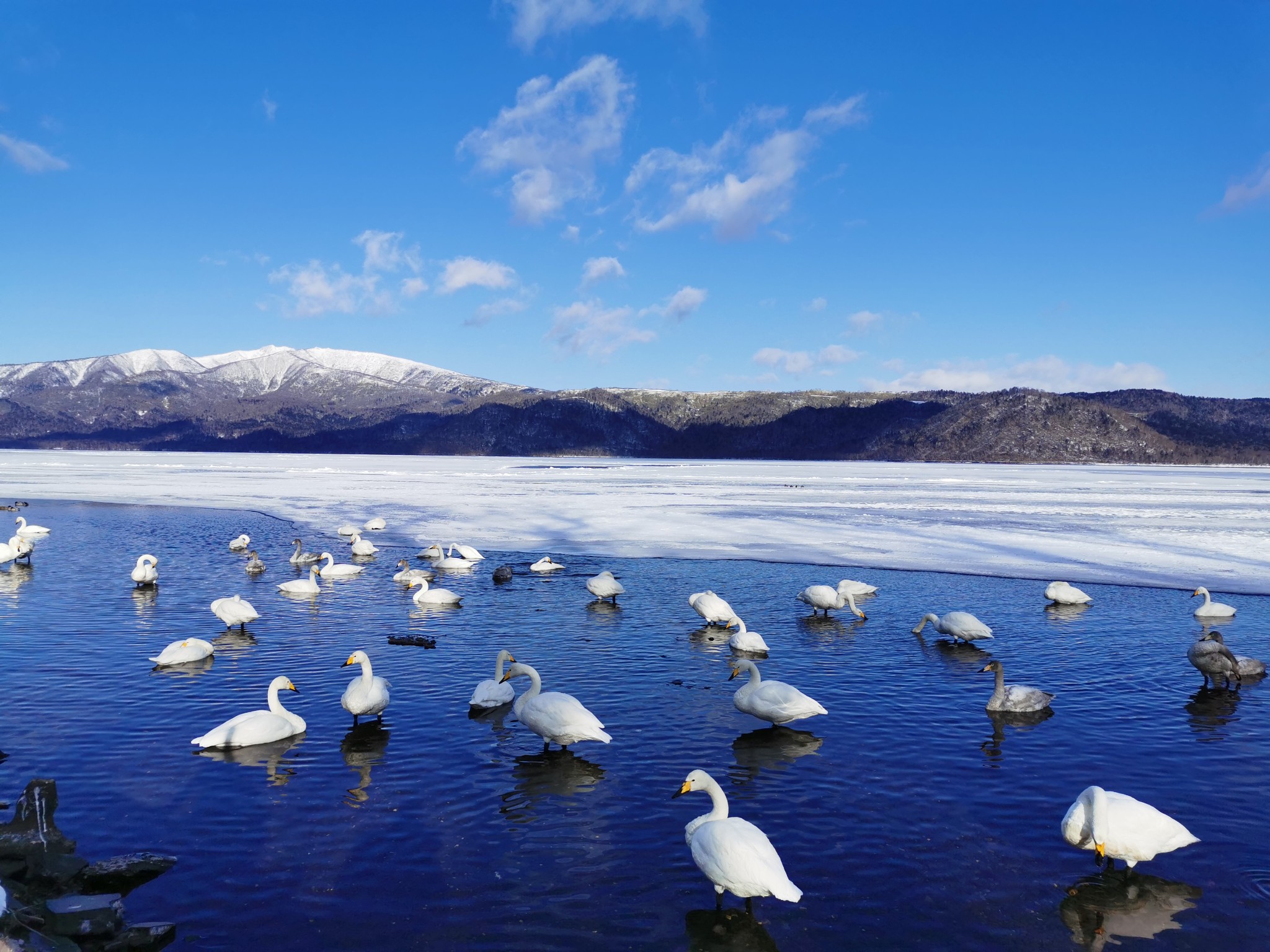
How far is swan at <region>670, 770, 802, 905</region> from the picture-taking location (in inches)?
278

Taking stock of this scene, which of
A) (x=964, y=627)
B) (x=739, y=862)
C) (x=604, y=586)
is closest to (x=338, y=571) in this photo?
(x=604, y=586)

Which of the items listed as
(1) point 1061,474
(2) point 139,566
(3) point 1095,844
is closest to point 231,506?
(2) point 139,566

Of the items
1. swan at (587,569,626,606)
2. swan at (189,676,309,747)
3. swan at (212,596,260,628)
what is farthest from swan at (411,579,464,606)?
swan at (189,676,309,747)

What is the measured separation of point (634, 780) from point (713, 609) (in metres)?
7.62

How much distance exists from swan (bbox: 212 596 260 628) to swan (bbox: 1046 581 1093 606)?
17.6m

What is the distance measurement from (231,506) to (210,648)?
3353 centimetres

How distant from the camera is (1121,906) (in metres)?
7.51

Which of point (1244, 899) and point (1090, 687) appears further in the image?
point (1090, 687)

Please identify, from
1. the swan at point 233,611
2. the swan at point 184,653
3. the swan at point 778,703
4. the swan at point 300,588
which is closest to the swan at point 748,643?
the swan at point 778,703

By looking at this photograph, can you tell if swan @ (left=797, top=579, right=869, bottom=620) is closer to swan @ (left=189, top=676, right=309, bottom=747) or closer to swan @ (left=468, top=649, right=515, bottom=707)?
swan @ (left=468, top=649, right=515, bottom=707)

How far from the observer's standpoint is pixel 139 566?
21.0 meters

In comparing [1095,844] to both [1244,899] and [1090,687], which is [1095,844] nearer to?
[1244,899]

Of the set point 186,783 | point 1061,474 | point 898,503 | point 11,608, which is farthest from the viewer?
point 1061,474

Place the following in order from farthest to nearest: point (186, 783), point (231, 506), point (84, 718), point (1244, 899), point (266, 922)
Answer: point (231, 506), point (84, 718), point (186, 783), point (1244, 899), point (266, 922)
